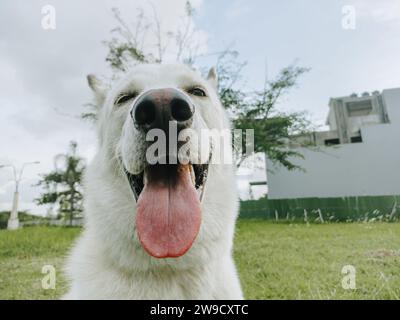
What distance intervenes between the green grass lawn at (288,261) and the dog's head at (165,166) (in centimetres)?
91

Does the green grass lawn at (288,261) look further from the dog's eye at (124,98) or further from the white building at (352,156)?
the white building at (352,156)

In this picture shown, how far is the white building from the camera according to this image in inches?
289

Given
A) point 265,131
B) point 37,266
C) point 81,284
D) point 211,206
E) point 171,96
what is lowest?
point 37,266

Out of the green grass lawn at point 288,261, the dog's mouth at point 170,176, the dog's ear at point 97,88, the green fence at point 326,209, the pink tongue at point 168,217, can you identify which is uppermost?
the dog's ear at point 97,88

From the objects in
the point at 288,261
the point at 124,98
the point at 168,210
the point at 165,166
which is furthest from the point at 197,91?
the point at 288,261

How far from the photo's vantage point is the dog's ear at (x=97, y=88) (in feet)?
6.85

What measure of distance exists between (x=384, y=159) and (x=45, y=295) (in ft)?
25.5

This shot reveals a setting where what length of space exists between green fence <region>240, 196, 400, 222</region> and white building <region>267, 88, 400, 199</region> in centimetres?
23

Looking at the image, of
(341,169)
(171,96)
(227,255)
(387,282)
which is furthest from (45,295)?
(341,169)

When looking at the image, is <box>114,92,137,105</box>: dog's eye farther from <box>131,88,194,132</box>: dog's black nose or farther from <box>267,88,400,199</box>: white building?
<box>267,88,400,199</box>: white building

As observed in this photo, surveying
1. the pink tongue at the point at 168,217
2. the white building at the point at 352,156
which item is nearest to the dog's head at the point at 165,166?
the pink tongue at the point at 168,217

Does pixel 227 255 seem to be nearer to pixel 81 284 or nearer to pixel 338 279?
pixel 81 284

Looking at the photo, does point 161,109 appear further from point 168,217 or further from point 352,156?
point 352,156
